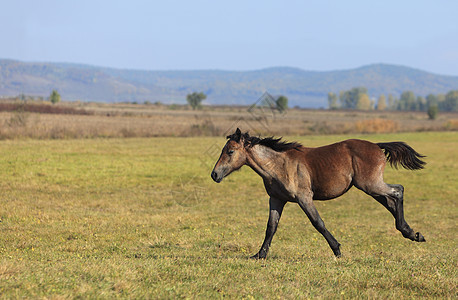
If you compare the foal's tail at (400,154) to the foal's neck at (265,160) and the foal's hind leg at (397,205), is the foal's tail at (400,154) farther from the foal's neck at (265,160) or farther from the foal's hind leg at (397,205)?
the foal's neck at (265,160)

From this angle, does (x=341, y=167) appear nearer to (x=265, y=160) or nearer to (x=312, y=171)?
(x=312, y=171)

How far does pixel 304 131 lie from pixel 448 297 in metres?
62.5

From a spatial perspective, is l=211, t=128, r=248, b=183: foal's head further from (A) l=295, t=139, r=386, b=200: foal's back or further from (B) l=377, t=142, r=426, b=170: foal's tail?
(B) l=377, t=142, r=426, b=170: foal's tail

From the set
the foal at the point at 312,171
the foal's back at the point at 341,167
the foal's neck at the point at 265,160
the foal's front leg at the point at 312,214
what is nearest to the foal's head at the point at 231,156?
the foal at the point at 312,171

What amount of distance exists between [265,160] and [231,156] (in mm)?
751

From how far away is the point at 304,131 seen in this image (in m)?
69.8

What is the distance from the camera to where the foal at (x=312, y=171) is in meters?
10.7

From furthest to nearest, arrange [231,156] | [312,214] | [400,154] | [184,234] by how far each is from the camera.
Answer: [184,234], [400,154], [231,156], [312,214]

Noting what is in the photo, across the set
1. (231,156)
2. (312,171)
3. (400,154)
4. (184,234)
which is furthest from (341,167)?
(184,234)

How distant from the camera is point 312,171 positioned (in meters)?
10.9

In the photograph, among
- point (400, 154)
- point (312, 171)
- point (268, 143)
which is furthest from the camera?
point (400, 154)

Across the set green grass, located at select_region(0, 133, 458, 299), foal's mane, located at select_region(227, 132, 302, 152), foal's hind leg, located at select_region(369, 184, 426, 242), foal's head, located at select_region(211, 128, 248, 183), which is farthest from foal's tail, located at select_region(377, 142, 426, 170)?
foal's head, located at select_region(211, 128, 248, 183)

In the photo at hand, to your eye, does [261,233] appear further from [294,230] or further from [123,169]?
[123,169]

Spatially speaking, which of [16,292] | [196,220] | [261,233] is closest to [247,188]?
[196,220]
